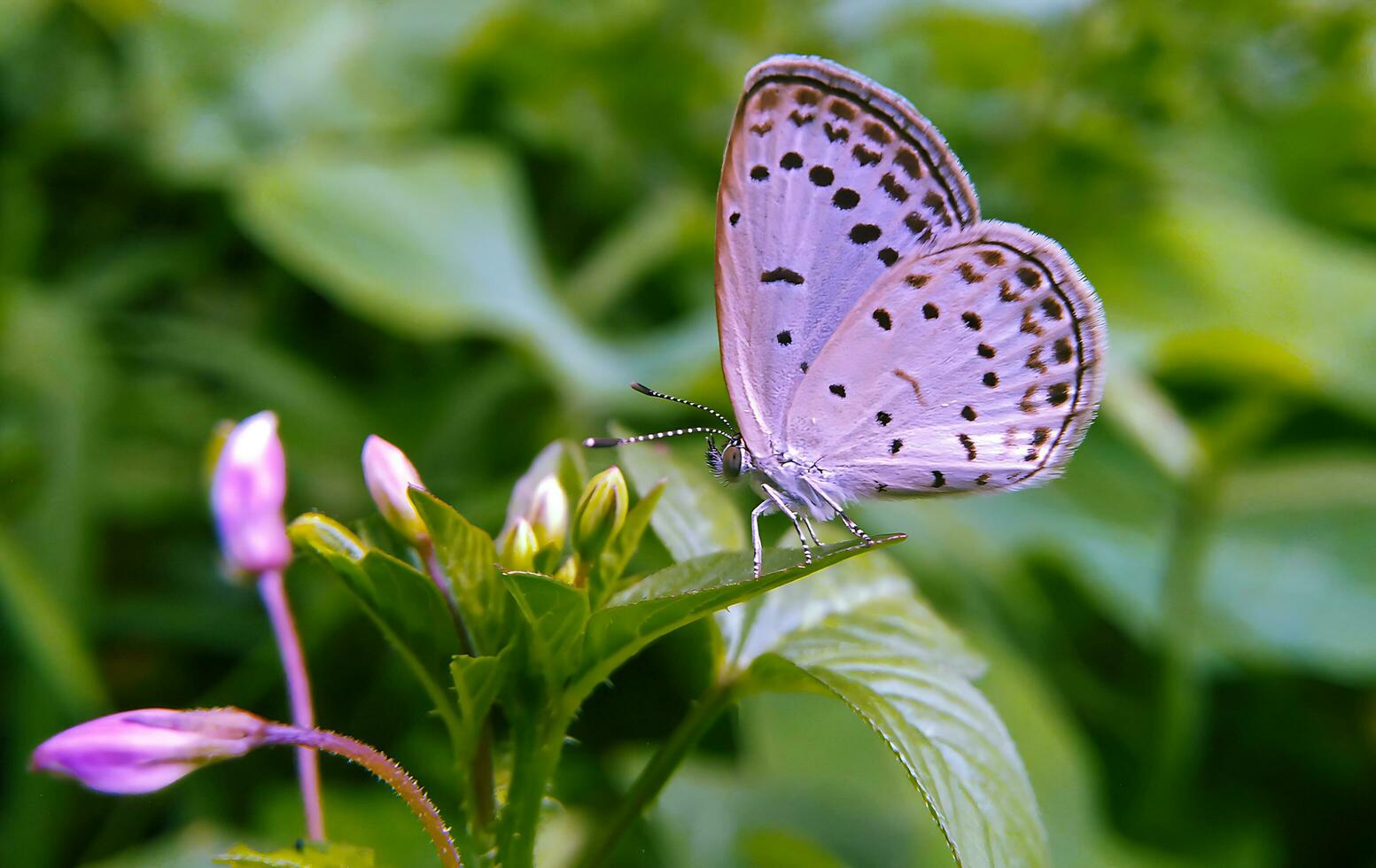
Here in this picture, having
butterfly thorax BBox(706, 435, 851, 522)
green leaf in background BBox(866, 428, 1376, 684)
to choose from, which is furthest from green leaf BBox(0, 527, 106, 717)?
green leaf in background BBox(866, 428, 1376, 684)

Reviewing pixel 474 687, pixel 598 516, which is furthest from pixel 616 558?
pixel 474 687

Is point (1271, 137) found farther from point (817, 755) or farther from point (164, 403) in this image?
point (164, 403)

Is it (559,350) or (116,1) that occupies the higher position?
(116,1)

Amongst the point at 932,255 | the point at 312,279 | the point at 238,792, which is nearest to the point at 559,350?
the point at 312,279

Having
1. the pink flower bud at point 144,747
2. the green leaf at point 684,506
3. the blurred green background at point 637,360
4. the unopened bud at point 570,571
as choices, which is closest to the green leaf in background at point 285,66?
the blurred green background at point 637,360

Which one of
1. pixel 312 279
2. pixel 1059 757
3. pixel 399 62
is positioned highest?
pixel 399 62

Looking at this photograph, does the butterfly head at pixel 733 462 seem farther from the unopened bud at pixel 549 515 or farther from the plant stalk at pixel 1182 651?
the plant stalk at pixel 1182 651

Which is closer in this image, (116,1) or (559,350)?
(559,350)

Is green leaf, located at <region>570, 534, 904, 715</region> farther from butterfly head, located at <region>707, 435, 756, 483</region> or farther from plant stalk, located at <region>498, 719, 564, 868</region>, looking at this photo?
butterfly head, located at <region>707, 435, 756, 483</region>
